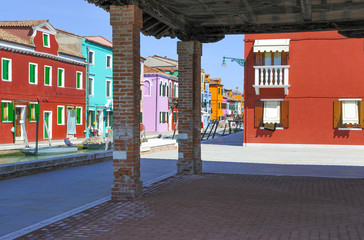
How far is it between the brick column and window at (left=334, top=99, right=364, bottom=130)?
17962 mm

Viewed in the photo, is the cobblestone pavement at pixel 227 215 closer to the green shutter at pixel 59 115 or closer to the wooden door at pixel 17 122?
the wooden door at pixel 17 122

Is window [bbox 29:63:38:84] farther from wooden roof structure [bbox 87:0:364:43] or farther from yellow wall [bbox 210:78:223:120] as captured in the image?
yellow wall [bbox 210:78:223:120]

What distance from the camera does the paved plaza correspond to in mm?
6289

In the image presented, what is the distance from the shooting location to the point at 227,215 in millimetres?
7320

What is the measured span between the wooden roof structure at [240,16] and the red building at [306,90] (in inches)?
505

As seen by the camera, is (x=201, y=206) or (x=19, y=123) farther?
Answer: (x=19, y=123)

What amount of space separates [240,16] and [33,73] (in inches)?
944

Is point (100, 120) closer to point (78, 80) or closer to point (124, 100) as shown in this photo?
point (78, 80)

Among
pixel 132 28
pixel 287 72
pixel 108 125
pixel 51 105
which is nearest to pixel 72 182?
pixel 132 28

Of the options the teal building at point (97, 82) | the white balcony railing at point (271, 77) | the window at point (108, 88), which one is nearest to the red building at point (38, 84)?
the teal building at point (97, 82)

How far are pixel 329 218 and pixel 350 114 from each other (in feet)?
60.2

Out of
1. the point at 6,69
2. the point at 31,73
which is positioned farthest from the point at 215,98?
the point at 6,69

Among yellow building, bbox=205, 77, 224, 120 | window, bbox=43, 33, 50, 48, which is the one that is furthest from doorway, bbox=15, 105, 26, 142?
yellow building, bbox=205, 77, 224, 120

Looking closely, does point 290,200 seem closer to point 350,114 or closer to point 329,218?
point 329,218
